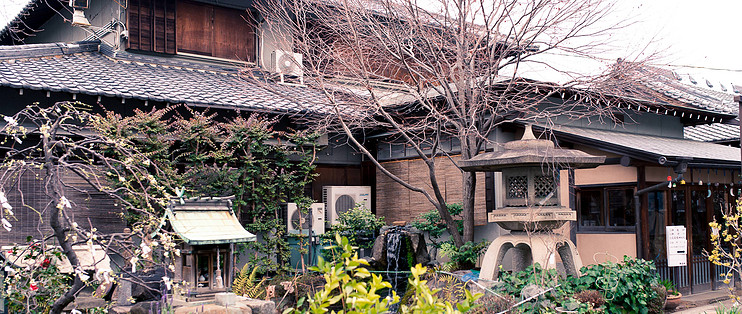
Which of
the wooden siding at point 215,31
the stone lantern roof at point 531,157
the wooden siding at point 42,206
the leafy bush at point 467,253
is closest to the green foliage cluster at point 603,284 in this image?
the stone lantern roof at point 531,157

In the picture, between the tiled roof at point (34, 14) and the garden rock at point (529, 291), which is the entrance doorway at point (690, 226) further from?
the tiled roof at point (34, 14)

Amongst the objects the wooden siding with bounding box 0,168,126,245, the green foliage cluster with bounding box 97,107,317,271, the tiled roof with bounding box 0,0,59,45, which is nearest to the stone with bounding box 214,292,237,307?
the green foliage cluster with bounding box 97,107,317,271

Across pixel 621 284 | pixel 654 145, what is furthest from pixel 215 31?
pixel 621 284

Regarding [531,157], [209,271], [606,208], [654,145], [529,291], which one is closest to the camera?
[209,271]

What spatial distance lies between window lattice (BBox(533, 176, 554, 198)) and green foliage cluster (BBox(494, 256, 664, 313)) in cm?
131

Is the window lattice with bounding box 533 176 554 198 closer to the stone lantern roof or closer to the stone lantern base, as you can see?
the stone lantern roof

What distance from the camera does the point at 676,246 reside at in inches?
449

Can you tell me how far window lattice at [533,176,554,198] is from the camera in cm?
959

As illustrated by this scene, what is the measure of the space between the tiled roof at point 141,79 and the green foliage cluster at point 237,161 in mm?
449

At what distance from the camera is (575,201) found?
41.2 feet

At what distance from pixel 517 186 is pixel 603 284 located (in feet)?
6.53

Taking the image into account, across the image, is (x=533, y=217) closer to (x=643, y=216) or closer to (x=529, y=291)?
(x=529, y=291)

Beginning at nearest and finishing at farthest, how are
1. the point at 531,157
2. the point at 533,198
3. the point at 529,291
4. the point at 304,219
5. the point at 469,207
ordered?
1. the point at 529,291
2. the point at 531,157
3. the point at 533,198
4. the point at 469,207
5. the point at 304,219

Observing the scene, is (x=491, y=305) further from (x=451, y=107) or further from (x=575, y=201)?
(x=575, y=201)
